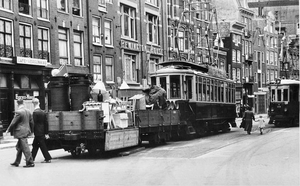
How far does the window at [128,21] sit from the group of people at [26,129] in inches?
1050

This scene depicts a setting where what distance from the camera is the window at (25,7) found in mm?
30469

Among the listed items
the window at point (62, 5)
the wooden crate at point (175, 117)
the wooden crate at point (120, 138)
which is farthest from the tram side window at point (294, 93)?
the wooden crate at point (120, 138)

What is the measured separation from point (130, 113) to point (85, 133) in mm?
2581

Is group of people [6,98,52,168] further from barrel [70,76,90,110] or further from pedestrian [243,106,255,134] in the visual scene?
pedestrian [243,106,255,134]

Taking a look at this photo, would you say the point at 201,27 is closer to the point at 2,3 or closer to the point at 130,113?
the point at 2,3

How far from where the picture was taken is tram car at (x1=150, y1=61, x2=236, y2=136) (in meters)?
23.4

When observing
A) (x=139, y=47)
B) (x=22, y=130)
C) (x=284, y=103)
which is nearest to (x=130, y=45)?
(x=139, y=47)

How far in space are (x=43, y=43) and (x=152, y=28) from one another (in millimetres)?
15178

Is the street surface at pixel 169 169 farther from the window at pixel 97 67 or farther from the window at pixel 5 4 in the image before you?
the window at pixel 97 67

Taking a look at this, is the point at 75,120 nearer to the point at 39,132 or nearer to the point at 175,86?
the point at 39,132

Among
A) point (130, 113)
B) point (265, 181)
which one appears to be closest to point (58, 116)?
point (130, 113)

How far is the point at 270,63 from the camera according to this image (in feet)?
252

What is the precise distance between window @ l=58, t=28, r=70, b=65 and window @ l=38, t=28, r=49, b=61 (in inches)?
53.7

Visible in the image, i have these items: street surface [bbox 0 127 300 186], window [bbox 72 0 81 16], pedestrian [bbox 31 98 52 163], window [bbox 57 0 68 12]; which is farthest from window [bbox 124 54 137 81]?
pedestrian [bbox 31 98 52 163]
